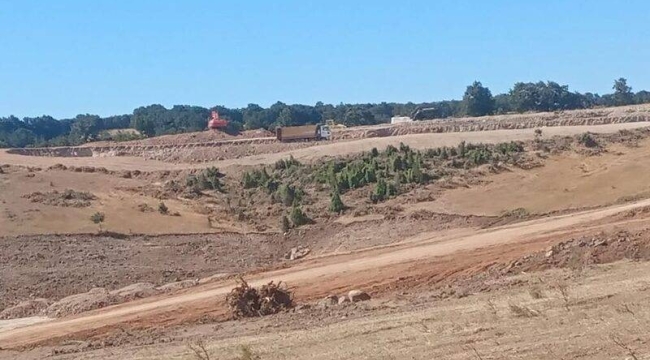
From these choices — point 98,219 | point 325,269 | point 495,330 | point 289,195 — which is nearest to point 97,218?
point 98,219

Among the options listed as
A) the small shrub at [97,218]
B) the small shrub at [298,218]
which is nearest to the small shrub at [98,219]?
the small shrub at [97,218]

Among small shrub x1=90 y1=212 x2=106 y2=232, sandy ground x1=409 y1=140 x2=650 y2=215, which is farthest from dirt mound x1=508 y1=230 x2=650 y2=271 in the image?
small shrub x1=90 y1=212 x2=106 y2=232

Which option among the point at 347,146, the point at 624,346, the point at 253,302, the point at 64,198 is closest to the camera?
the point at 624,346

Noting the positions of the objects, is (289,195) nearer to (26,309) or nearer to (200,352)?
(26,309)

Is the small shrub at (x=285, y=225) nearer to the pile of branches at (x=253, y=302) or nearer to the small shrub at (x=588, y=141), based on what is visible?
the small shrub at (x=588, y=141)

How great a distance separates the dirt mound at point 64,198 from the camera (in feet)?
175

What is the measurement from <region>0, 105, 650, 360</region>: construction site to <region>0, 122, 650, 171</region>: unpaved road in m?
0.30

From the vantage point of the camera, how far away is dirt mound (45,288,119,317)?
3262 cm

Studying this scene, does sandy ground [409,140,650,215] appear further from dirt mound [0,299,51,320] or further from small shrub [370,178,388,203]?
dirt mound [0,299,51,320]

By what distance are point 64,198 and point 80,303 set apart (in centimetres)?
2241

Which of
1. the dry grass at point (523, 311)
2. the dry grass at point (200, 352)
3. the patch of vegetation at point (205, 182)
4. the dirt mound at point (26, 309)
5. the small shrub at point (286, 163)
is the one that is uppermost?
the dry grass at point (523, 311)

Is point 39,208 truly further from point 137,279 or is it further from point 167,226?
point 137,279

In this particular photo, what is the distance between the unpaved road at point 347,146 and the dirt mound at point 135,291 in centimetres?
3432

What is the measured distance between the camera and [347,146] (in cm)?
7312
